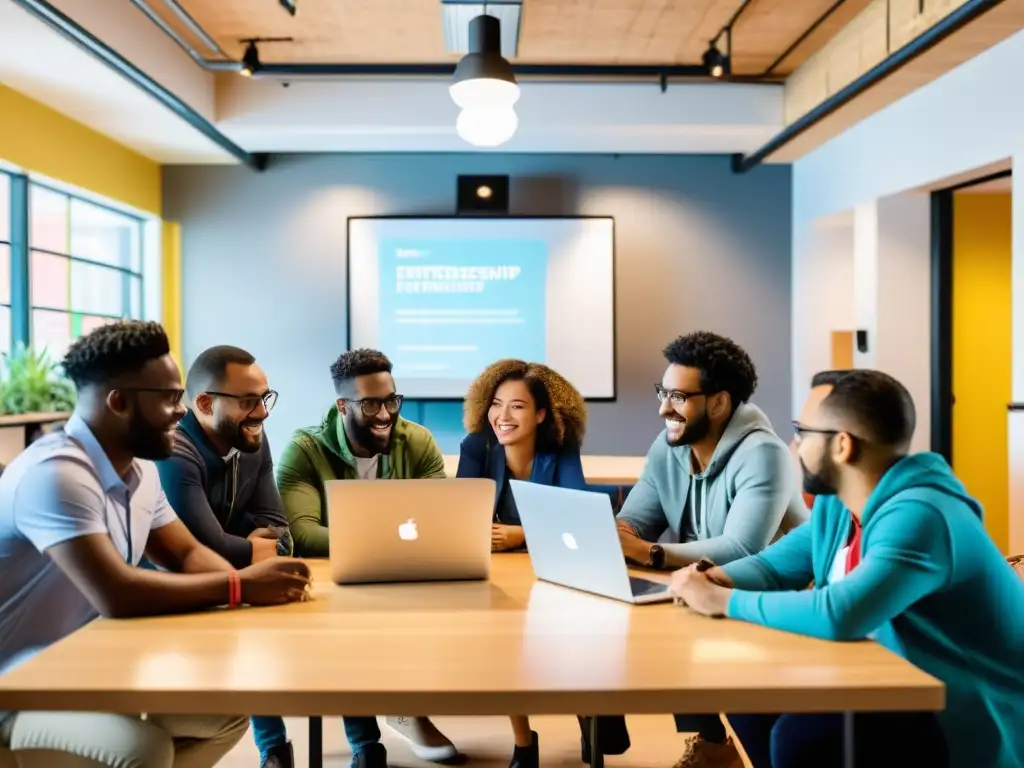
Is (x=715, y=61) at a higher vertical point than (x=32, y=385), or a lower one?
higher

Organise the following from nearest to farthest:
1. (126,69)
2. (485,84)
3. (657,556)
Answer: (657,556) < (485,84) < (126,69)

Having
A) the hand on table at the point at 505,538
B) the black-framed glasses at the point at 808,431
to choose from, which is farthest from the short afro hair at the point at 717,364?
the black-framed glasses at the point at 808,431

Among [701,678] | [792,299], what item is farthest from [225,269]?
[701,678]

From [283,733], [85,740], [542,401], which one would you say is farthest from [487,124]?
[85,740]

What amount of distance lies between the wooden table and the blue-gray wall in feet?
16.8

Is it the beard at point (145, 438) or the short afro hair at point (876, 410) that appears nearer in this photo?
the short afro hair at point (876, 410)

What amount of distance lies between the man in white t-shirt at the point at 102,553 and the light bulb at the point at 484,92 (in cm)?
225

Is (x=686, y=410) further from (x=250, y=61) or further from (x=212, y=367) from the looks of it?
(x=250, y=61)

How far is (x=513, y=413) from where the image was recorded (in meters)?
3.13

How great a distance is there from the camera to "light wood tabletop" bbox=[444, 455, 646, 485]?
4.19m

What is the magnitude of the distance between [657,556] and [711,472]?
1.35ft

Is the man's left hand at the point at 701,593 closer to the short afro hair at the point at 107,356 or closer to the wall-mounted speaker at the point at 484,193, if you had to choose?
the short afro hair at the point at 107,356

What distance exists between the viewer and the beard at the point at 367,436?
2.98 m

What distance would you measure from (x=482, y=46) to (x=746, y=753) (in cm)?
300
